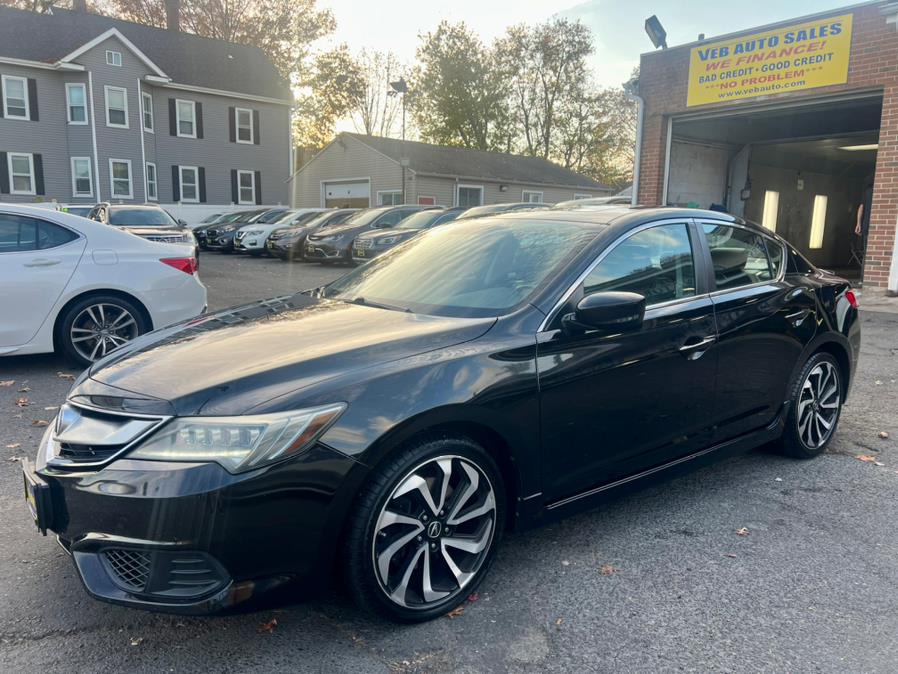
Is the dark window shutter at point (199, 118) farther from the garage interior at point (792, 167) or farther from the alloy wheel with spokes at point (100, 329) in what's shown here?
the alloy wheel with spokes at point (100, 329)

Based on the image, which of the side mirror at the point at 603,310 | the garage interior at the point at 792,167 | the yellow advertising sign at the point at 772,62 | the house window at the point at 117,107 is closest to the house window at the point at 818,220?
the garage interior at the point at 792,167

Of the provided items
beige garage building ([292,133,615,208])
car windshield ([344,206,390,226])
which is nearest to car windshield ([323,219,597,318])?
car windshield ([344,206,390,226])

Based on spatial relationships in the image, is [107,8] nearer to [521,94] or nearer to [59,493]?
[521,94]

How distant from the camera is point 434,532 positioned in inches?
105

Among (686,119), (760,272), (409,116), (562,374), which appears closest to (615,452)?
(562,374)

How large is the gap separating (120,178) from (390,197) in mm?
11615

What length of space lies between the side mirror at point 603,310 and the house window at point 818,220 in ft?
65.3

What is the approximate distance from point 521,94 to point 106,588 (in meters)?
53.6

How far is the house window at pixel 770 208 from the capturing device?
18.2 meters

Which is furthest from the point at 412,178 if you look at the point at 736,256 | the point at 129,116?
the point at 736,256

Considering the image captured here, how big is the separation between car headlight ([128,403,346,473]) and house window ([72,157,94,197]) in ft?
102

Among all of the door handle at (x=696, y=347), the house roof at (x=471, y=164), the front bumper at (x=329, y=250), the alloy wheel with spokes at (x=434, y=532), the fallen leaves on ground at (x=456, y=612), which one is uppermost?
the house roof at (x=471, y=164)

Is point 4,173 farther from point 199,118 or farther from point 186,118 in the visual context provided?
point 199,118

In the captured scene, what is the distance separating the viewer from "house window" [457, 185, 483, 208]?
34094 mm
